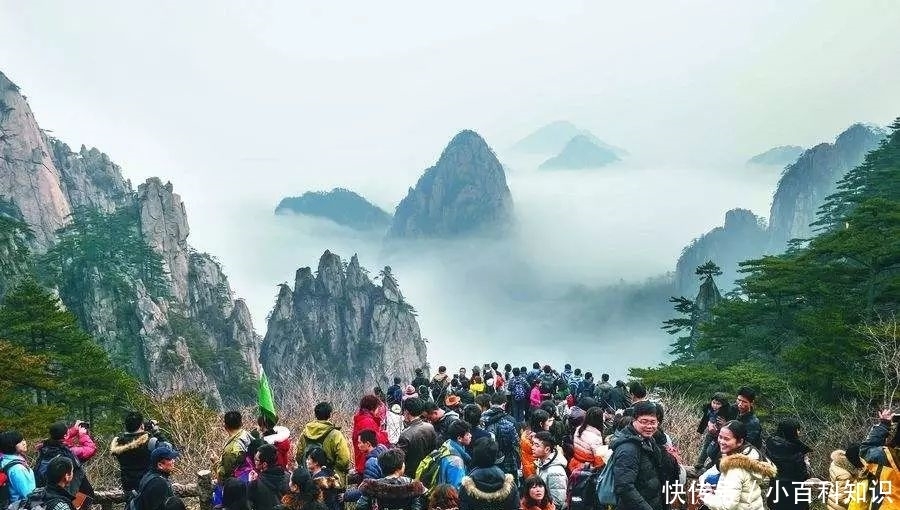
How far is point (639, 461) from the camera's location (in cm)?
475

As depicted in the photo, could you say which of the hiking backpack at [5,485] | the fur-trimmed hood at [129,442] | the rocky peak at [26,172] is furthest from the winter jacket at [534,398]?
the rocky peak at [26,172]

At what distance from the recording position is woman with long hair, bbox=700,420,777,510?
4.78m

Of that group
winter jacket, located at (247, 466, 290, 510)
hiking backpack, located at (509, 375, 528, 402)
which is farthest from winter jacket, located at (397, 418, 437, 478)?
hiking backpack, located at (509, 375, 528, 402)

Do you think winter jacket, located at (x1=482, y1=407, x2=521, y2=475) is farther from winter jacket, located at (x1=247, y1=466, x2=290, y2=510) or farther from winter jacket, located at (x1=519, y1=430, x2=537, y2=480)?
winter jacket, located at (x1=247, y1=466, x2=290, y2=510)

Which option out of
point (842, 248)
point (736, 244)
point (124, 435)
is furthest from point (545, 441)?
point (736, 244)

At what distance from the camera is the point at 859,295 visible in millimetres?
22172

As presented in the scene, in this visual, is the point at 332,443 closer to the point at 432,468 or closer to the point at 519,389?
the point at 432,468

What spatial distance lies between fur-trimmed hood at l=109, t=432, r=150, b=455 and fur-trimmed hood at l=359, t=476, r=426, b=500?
117 inches

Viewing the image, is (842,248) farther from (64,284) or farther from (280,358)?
(280,358)

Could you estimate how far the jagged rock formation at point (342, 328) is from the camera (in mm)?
82875

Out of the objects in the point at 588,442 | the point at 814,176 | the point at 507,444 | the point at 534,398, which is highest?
the point at 814,176

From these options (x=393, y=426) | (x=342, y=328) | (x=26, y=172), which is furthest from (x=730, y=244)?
(x=393, y=426)

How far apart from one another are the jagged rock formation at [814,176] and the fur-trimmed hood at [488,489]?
143563 mm

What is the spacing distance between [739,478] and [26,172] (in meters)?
86.7
